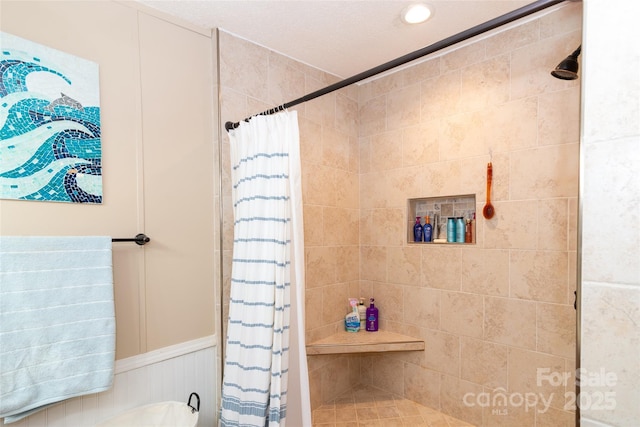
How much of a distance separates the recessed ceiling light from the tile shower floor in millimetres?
2209

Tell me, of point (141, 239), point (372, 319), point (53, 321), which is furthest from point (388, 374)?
point (53, 321)

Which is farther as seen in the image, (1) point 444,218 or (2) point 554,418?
(1) point 444,218

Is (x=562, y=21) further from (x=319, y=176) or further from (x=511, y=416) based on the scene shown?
(x=511, y=416)

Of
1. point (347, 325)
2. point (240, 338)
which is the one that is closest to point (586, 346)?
point (240, 338)

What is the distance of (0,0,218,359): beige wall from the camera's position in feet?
4.35

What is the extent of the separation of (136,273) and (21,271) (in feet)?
1.34

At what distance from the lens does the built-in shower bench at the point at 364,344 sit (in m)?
2.06

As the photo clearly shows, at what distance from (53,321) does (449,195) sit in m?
1.99

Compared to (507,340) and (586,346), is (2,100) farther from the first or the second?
(507,340)

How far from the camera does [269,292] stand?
4.34 feet

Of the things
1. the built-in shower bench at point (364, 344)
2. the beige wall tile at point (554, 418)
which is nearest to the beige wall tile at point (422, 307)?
the built-in shower bench at point (364, 344)

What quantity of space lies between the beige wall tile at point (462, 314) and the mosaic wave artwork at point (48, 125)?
6.23ft

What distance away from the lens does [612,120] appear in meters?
0.62

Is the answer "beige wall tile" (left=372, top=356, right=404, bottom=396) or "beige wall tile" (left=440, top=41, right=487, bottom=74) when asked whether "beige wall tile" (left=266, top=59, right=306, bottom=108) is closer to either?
"beige wall tile" (left=440, top=41, right=487, bottom=74)
